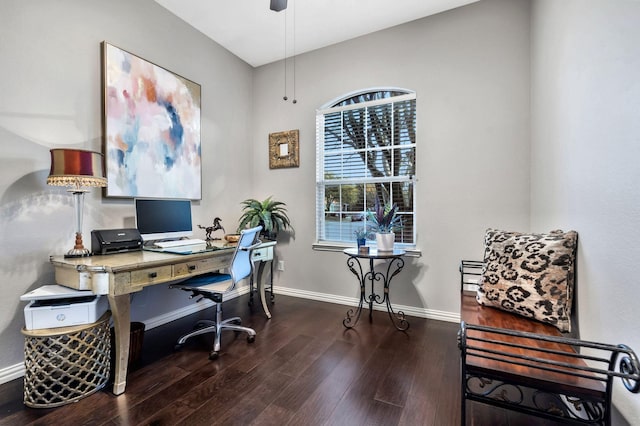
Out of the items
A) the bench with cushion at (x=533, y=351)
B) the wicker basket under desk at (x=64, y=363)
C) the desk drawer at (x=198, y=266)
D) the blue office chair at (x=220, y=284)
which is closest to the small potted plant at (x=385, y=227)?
the bench with cushion at (x=533, y=351)

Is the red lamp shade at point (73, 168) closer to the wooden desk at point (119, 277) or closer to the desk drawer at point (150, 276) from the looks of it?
the wooden desk at point (119, 277)

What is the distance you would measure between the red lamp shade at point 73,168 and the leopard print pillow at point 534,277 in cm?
274

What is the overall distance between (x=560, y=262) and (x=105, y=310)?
2787 mm

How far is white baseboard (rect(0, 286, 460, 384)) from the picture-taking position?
1864 mm

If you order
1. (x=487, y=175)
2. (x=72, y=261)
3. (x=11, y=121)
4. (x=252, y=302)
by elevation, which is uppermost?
(x=11, y=121)

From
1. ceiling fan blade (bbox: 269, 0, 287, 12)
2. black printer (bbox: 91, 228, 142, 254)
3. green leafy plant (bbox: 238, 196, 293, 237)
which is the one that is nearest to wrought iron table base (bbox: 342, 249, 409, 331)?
green leafy plant (bbox: 238, 196, 293, 237)

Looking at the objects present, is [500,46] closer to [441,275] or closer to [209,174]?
[441,275]

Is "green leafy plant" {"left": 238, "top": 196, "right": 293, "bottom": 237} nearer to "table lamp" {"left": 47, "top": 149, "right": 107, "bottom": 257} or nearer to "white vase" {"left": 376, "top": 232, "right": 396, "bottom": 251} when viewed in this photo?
"white vase" {"left": 376, "top": 232, "right": 396, "bottom": 251}

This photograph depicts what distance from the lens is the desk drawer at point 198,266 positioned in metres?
2.03

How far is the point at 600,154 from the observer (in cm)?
127

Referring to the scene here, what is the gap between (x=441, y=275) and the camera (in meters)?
2.81

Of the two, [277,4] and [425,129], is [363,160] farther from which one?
[277,4]

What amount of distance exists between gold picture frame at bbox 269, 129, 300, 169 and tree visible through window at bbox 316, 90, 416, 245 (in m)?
0.30

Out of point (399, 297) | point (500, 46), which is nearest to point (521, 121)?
point (500, 46)
